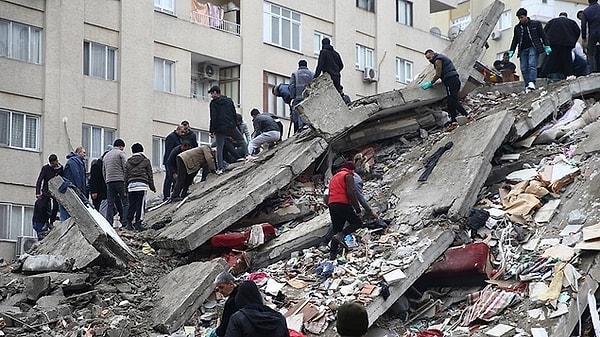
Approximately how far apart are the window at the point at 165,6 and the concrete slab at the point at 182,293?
49.3 ft

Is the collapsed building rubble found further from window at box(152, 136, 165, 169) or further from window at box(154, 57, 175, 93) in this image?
window at box(154, 57, 175, 93)

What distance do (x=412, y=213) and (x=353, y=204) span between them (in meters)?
1.29

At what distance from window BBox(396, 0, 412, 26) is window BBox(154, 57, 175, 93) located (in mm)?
11651

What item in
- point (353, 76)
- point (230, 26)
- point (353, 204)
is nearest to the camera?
point (353, 204)

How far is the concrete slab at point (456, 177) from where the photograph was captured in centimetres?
1239

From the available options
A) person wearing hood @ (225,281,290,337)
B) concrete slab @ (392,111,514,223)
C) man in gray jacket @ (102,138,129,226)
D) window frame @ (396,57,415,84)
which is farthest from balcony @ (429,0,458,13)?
person wearing hood @ (225,281,290,337)

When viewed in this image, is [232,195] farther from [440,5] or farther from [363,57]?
[440,5]

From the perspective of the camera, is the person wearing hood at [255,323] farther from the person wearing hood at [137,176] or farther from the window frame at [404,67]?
the window frame at [404,67]

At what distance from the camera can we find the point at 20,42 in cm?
2262

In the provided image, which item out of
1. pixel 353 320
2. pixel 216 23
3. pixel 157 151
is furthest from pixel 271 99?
pixel 353 320

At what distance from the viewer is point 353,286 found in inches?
433

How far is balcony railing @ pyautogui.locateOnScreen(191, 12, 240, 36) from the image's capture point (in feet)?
88.5

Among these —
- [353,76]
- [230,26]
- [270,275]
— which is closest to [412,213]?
[270,275]

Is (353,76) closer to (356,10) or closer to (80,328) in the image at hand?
(356,10)
